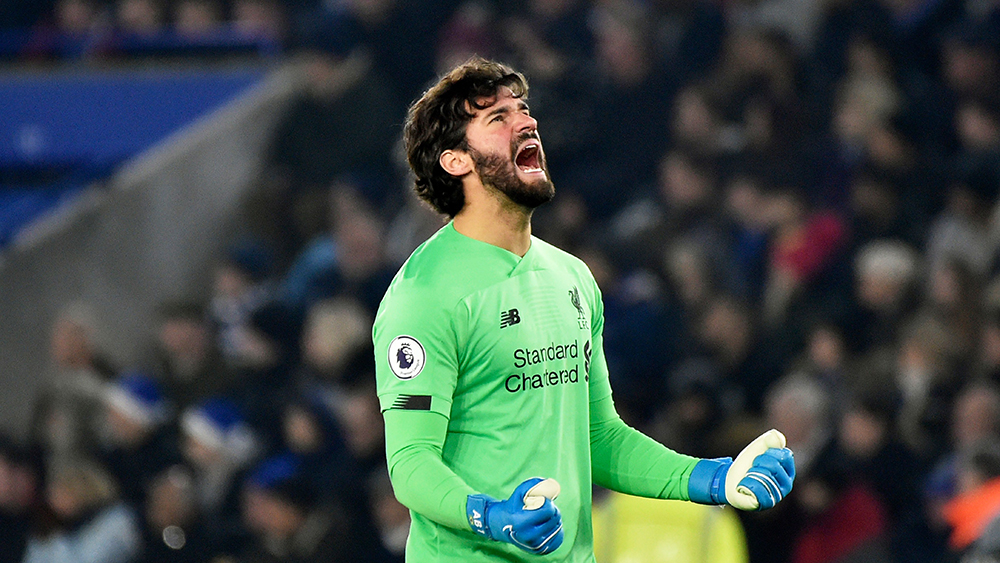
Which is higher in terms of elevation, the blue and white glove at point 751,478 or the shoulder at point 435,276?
the shoulder at point 435,276

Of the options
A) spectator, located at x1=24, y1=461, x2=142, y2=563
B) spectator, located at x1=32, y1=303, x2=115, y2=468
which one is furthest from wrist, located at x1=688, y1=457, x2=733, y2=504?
spectator, located at x1=32, y1=303, x2=115, y2=468

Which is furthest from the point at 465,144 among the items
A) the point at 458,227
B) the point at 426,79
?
the point at 426,79

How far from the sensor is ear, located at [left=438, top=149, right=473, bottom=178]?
8.99 ft

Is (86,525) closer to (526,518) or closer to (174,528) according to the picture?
(174,528)

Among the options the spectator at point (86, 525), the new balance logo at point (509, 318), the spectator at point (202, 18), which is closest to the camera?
the new balance logo at point (509, 318)

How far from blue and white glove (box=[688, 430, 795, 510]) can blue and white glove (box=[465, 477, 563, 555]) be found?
0.45 m

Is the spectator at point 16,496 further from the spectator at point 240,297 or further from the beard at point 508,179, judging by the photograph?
the beard at point 508,179

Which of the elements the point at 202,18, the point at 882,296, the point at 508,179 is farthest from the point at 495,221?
the point at 202,18

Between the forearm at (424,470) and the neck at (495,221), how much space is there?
416 millimetres

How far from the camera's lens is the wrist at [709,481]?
271 cm

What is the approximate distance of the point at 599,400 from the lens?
2920mm

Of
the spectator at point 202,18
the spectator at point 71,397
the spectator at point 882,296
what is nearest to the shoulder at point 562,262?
the spectator at point 882,296

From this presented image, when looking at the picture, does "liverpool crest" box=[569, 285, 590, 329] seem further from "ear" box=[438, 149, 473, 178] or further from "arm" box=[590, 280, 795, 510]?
"ear" box=[438, 149, 473, 178]

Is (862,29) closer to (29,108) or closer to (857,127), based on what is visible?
(857,127)
